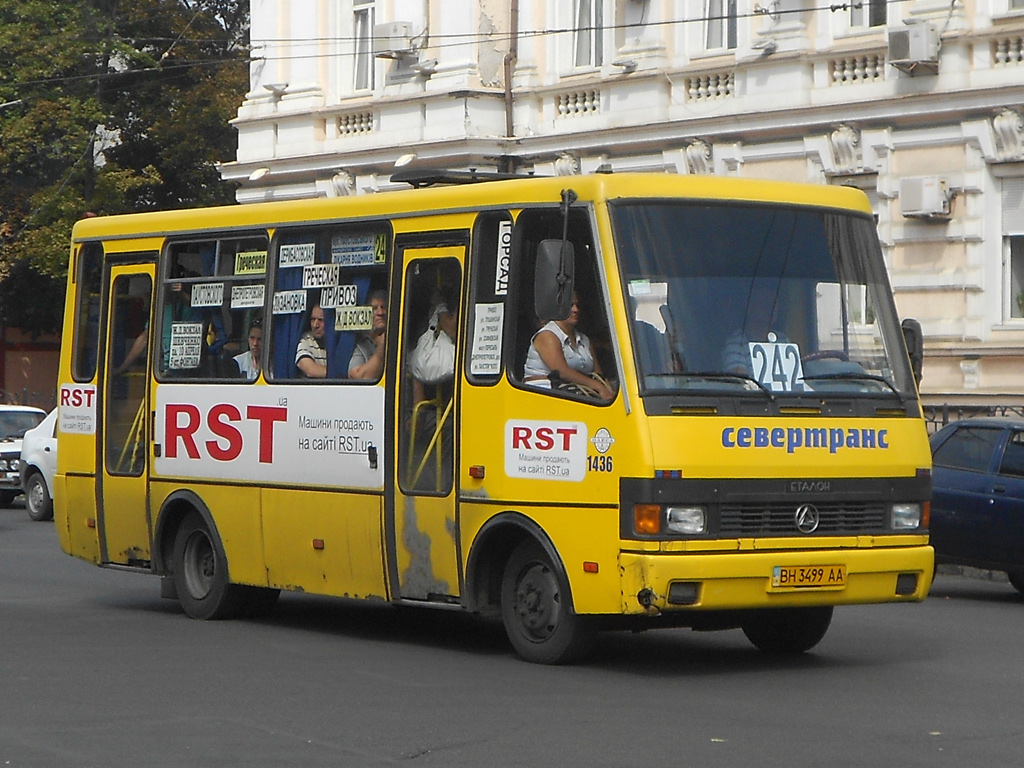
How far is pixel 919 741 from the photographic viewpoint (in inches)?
359

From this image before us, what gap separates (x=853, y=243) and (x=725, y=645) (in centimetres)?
276

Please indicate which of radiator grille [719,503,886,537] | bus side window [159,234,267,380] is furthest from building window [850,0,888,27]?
radiator grille [719,503,886,537]

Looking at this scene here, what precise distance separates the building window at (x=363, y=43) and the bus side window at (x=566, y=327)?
20.8m

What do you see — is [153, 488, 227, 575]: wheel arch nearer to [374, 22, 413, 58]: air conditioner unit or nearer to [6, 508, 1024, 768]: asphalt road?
[6, 508, 1024, 768]: asphalt road

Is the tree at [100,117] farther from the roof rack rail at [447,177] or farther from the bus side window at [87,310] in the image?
the roof rack rail at [447,177]

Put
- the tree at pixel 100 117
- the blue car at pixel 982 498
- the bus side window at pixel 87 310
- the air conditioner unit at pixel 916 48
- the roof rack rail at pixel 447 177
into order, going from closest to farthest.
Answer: the roof rack rail at pixel 447 177 < the bus side window at pixel 87 310 < the blue car at pixel 982 498 < the air conditioner unit at pixel 916 48 < the tree at pixel 100 117

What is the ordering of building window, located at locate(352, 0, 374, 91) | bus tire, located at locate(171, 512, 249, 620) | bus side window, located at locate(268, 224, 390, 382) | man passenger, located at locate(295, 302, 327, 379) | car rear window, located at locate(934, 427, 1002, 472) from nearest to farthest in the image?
1. bus side window, located at locate(268, 224, 390, 382)
2. man passenger, located at locate(295, 302, 327, 379)
3. bus tire, located at locate(171, 512, 249, 620)
4. car rear window, located at locate(934, 427, 1002, 472)
5. building window, located at locate(352, 0, 374, 91)

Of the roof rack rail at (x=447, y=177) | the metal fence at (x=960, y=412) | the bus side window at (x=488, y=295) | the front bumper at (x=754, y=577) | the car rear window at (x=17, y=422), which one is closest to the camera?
the front bumper at (x=754, y=577)

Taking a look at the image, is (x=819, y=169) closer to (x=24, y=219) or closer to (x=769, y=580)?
(x=769, y=580)

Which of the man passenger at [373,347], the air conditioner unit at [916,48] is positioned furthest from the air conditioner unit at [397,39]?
the man passenger at [373,347]

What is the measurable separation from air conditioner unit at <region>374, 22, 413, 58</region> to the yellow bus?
17022 millimetres

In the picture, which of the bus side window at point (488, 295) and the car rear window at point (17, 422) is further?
the car rear window at point (17, 422)

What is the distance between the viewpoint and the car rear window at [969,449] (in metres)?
16.9

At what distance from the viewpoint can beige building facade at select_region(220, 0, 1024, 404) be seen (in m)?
24.5
